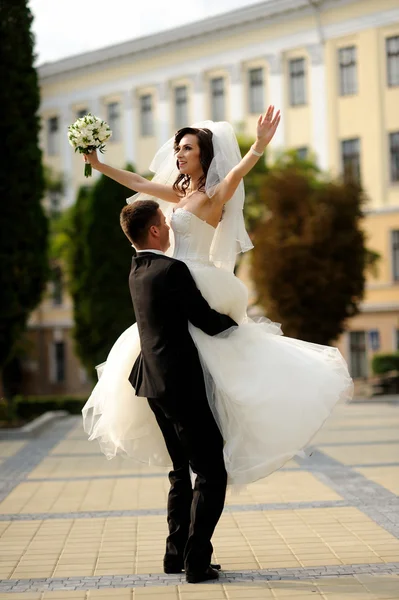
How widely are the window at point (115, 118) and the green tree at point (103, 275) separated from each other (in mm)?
17905

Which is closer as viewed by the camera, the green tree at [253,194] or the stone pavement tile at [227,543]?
the stone pavement tile at [227,543]

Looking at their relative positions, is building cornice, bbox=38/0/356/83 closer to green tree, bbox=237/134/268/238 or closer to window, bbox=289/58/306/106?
window, bbox=289/58/306/106

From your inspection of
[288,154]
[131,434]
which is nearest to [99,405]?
[131,434]

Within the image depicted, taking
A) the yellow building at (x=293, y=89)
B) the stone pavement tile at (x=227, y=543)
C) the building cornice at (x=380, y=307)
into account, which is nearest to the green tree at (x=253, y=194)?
the yellow building at (x=293, y=89)

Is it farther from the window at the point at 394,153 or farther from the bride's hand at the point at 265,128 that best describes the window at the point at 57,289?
the bride's hand at the point at 265,128

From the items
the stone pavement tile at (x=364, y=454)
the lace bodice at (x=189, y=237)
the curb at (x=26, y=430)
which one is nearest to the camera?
the lace bodice at (x=189, y=237)

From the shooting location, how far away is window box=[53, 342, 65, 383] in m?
49.5

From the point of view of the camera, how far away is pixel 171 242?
20.0 feet

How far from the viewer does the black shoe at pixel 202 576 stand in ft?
18.4

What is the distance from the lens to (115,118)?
4844 centimetres

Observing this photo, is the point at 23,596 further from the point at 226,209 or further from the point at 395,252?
the point at 395,252

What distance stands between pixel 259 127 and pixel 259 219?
28189mm

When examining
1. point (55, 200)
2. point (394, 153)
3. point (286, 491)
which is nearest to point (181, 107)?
point (55, 200)

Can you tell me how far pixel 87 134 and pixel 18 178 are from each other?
1279 cm
